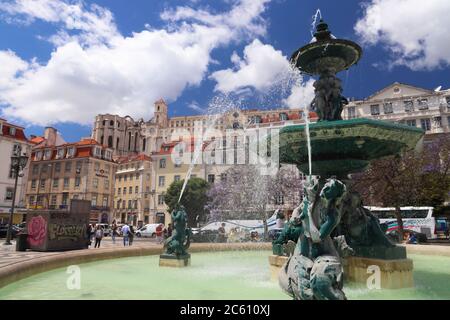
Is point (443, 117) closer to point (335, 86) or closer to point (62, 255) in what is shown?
point (335, 86)

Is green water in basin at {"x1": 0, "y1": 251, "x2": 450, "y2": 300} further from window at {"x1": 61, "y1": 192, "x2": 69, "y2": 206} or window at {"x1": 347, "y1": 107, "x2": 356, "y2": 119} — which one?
window at {"x1": 61, "y1": 192, "x2": 69, "y2": 206}

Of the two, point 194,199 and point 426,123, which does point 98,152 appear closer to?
point 194,199

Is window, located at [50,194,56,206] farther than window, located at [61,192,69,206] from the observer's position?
Yes

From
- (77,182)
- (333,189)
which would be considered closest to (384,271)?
(333,189)

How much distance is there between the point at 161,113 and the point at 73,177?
198 ft

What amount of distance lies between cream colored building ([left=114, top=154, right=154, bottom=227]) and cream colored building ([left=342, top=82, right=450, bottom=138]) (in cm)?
3609

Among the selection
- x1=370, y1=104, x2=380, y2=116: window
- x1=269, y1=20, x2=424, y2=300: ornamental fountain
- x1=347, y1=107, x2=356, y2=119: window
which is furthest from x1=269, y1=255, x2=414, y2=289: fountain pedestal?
x1=370, y1=104, x2=380, y2=116: window

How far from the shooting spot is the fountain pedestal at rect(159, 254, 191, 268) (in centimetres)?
898

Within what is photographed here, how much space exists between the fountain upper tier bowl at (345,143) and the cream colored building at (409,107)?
42.3 metres
